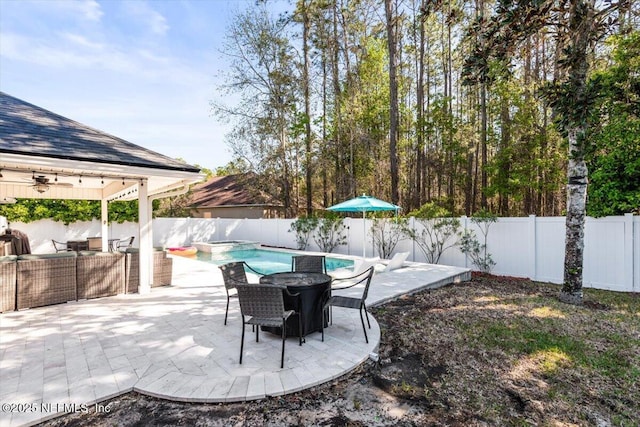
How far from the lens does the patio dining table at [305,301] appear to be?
4254mm

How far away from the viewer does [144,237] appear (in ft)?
22.7

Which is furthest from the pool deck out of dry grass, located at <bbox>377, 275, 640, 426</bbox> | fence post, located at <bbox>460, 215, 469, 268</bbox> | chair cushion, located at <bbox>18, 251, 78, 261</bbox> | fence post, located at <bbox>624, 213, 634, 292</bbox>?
fence post, located at <bbox>624, 213, 634, 292</bbox>

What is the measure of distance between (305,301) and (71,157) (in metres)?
4.34

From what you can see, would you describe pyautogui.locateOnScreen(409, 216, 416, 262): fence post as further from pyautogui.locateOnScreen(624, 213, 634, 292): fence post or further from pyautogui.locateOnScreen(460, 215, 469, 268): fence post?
pyautogui.locateOnScreen(624, 213, 634, 292): fence post

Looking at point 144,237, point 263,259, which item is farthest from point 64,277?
point 263,259

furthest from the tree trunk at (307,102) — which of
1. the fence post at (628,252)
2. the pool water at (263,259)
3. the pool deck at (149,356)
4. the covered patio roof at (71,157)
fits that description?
the fence post at (628,252)

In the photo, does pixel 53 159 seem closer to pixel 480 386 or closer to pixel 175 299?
pixel 175 299

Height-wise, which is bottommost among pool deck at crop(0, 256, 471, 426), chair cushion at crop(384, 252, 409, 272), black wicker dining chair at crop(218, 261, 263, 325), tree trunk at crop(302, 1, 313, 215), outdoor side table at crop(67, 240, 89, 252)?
pool deck at crop(0, 256, 471, 426)

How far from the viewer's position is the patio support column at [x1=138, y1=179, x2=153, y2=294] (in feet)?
22.4

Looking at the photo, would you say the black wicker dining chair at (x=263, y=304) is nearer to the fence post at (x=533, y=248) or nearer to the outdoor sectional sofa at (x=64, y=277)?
the outdoor sectional sofa at (x=64, y=277)

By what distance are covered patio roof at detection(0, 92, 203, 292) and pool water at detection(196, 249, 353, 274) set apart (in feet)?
18.9

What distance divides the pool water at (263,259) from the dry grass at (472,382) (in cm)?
676

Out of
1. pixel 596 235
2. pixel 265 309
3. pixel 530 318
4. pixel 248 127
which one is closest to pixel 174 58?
pixel 248 127

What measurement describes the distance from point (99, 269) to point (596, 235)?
11.3m
